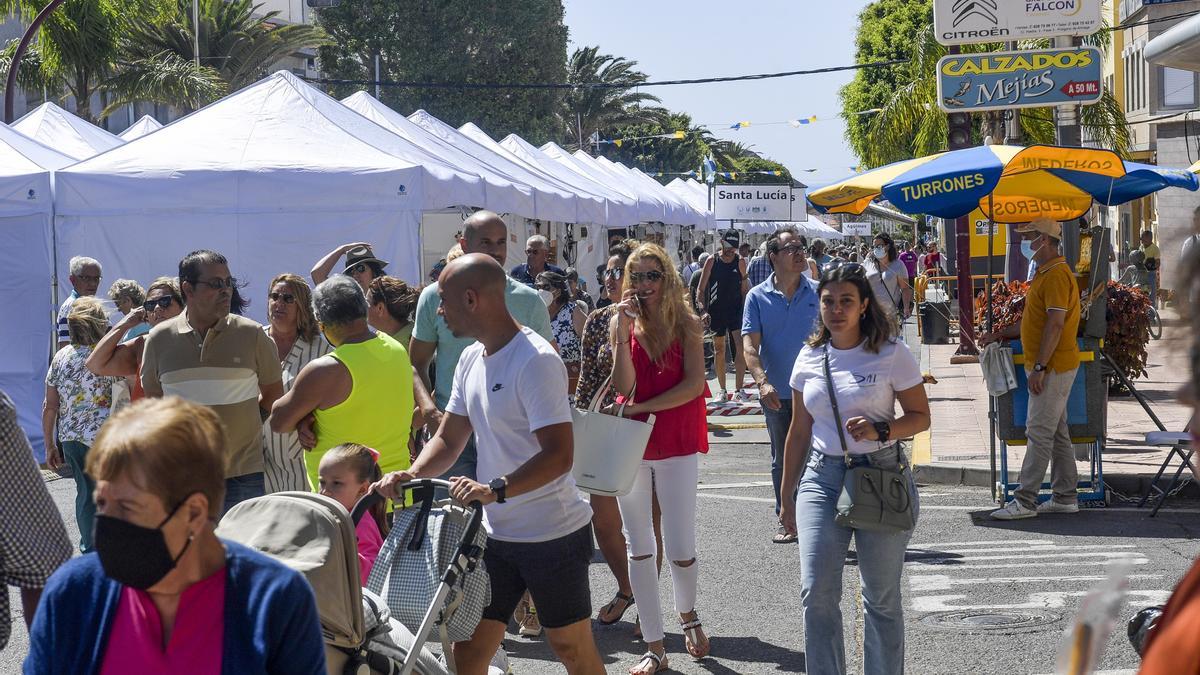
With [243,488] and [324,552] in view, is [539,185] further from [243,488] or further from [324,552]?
[324,552]

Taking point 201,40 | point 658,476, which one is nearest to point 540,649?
point 658,476

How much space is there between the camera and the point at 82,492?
23.3ft

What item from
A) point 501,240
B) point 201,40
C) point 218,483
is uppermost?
point 201,40

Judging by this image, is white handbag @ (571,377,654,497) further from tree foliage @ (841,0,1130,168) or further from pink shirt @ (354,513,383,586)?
tree foliage @ (841,0,1130,168)

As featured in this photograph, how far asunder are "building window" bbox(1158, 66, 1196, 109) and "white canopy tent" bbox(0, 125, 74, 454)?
31208mm

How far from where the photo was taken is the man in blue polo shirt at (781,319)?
332 inches

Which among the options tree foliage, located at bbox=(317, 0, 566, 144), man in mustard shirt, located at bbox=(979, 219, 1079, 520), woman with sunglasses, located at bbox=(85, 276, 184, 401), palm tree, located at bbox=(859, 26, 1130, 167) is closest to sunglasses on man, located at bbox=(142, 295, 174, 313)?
woman with sunglasses, located at bbox=(85, 276, 184, 401)

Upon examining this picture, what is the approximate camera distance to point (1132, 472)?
1027cm

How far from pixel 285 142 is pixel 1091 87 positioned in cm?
748

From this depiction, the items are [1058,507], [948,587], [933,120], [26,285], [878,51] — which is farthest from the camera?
[878,51]

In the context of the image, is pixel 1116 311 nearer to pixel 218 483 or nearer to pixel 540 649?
pixel 540 649

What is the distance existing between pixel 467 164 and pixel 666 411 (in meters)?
10.3

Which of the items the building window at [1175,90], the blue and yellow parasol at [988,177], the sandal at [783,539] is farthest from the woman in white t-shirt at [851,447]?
the building window at [1175,90]

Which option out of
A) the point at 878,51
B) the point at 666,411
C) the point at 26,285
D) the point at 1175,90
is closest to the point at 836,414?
the point at 666,411
